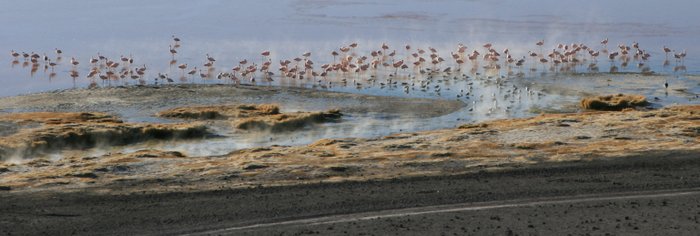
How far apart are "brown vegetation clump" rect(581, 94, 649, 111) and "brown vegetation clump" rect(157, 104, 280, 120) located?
15355 mm

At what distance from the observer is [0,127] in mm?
45375

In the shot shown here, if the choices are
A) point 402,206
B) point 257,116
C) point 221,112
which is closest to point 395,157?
point 402,206

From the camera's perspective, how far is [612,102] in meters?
53.2

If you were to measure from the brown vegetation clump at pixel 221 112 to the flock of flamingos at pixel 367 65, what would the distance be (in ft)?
30.5

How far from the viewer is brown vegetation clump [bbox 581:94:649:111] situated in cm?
5253

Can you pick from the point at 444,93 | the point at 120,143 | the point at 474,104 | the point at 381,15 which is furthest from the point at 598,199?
the point at 381,15

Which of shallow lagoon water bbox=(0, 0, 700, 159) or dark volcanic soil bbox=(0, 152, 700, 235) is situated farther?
shallow lagoon water bbox=(0, 0, 700, 159)

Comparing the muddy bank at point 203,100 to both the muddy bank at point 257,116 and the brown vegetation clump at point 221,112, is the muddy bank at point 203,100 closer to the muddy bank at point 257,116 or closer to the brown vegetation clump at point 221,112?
the brown vegetation clump at point 221,112

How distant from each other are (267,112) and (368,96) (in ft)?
24.9

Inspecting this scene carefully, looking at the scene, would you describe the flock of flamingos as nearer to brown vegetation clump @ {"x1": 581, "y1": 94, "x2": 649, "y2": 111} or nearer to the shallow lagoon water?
the shallow lagoon water

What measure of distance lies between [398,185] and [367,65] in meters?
35.2

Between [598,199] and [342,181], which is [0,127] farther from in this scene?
[598,199]

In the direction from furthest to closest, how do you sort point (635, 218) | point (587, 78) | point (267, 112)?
point (587, 78), point (267, 112), point (635, 218)

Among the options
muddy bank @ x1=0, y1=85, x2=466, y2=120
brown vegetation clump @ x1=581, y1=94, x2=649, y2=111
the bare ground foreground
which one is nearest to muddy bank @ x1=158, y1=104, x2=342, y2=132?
muddy bank @ x1=0, y1=85, x2=466, y2=120
